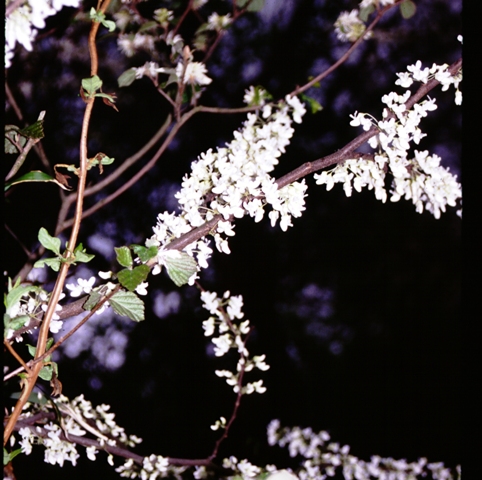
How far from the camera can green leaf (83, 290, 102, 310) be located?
12.8 inches

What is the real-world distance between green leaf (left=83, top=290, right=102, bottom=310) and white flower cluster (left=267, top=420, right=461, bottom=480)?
2.08 feet

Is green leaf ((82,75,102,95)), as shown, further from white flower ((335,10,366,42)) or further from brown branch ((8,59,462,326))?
white flower ((335,10,366,42))

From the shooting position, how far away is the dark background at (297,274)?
0.79 m


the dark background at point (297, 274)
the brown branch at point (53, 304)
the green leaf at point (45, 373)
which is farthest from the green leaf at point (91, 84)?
the dark background at point (297, 274)

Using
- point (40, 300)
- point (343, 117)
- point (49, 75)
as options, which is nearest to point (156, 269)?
point (40, 300)

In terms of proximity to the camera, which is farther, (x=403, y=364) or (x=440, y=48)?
(x=403, y=364)

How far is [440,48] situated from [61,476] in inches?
44.4

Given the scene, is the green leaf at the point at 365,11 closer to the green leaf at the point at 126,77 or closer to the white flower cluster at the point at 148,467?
the green leaf at the point at 126,77

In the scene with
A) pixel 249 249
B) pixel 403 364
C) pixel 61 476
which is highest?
pixel 249 249

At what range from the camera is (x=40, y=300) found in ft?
1.20

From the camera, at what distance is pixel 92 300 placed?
1.07 ft

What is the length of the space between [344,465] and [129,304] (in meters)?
0.69

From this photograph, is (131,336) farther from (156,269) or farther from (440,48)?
(440,48)

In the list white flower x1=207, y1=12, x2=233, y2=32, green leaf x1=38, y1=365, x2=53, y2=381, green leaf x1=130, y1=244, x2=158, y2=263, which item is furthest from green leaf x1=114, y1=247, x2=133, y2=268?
white flower x1=207, y1=12, x2=233, y2=32
